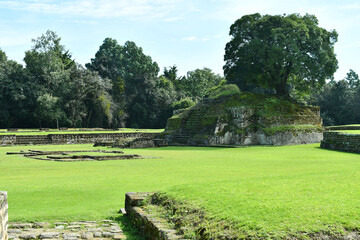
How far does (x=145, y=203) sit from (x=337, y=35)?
2481 centimetres

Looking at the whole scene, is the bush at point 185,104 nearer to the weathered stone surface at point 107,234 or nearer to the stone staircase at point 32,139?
the stone staircase at point 32,139

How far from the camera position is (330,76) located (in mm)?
25016

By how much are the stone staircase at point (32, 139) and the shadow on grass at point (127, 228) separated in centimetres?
2029

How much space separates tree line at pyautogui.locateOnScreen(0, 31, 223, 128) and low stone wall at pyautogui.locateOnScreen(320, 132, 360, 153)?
25.2m

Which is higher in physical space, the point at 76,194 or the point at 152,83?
the point at 152,83

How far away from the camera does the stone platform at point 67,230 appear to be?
14.0 ft

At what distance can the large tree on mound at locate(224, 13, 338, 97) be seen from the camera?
2339 centimetres

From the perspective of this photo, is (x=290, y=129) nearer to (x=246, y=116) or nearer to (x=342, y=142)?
(x=246, y=116)

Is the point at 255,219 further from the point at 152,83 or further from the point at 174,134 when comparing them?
the point at 152,83

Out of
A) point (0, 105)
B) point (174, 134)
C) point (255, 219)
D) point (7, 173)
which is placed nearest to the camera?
point (255, 219)

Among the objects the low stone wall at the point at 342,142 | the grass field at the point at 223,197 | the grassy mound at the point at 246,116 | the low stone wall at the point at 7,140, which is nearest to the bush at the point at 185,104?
the grassy mound at the point at 246,116

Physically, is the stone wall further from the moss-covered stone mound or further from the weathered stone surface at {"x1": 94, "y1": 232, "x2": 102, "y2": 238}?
the weathered stone surface at {"x1": 94, "y1": 232, "x2": 102, "y2": 238}

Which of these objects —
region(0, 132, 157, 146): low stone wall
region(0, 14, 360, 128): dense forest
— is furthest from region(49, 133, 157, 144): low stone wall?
region(0, 14, 360, 128): dense forest

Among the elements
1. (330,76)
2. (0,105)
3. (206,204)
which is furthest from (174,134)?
(0,105)
